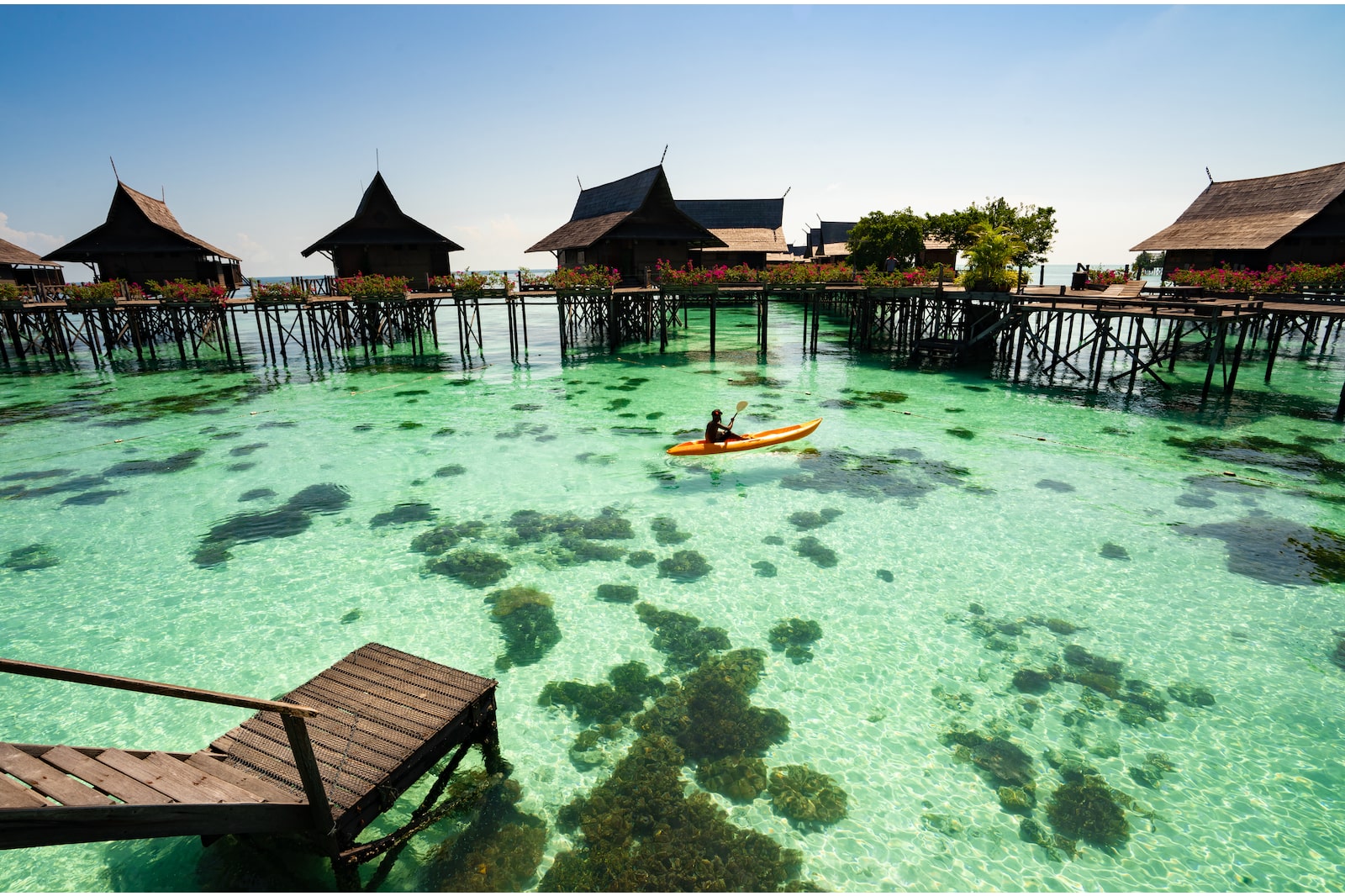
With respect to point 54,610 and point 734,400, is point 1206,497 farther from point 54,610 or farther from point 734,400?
Answer: point 54,610

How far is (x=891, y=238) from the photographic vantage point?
47812mm

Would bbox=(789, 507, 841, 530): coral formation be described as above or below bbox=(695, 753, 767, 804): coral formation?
above

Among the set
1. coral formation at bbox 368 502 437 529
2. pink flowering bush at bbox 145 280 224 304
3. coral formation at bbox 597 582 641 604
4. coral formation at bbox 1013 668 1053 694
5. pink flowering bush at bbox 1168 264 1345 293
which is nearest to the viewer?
coral formation at bbox 1013 668 1053 694

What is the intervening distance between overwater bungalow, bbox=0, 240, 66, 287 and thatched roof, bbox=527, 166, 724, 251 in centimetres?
3018

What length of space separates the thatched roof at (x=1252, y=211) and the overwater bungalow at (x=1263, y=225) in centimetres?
4

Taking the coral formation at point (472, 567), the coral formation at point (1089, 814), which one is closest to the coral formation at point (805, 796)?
the coral formation at point (1089, 814)

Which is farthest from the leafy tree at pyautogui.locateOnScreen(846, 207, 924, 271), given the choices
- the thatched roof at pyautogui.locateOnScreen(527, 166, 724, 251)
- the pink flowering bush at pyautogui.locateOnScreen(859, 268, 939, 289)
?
the pink flowering bush at pyautogui.locateOnScreen(859, 268, 939, 289)

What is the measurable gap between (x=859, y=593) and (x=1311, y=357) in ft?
114

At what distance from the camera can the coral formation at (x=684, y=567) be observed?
10586mm

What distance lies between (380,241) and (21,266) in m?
23.6

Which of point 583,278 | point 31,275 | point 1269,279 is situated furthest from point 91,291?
point 1269,279

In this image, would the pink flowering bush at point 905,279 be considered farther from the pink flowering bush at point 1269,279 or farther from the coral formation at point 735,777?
the coral formation at point 735,777

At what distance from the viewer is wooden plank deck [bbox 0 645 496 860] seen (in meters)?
3.47

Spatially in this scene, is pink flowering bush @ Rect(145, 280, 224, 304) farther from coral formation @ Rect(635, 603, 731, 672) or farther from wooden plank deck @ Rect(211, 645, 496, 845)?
wooden plank deck @ Rect(211, 645, 496, 845)
